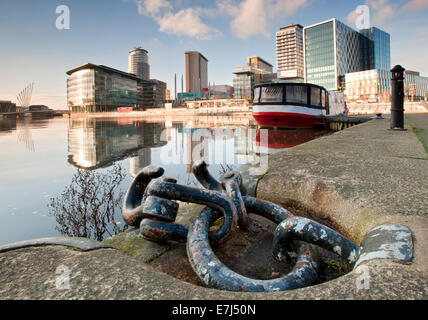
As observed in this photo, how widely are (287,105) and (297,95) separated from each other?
1.25 m

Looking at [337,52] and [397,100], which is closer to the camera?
[397,100]

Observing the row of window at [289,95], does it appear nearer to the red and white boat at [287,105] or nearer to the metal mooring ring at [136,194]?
the red and white boat at [287,105]

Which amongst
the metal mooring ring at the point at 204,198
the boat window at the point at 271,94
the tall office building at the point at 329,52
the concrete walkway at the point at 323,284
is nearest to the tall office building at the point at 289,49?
the tall office building at the point at 329,52

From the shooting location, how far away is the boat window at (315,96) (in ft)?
72.3

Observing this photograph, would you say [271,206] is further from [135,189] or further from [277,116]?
[277,116]

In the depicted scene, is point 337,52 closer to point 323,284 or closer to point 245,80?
point 245,80

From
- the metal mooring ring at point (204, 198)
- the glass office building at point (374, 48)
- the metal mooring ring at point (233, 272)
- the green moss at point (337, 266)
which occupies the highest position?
the glass office building at point (374, 48)

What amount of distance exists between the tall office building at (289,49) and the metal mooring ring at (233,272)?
171679 mm

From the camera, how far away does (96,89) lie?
382ft

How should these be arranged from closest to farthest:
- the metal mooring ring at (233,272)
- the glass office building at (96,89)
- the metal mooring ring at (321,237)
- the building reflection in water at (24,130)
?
1. the metal mooring ring at (233,272)
2. the metal mooring ring at (321,237)
3. the building reflection in water at (24,130)
4. the glass office building at (96,89)

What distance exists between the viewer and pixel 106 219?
591 centimetres

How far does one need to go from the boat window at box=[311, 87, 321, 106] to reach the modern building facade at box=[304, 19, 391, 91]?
10729 cm

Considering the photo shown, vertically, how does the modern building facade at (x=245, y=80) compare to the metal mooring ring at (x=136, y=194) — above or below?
above

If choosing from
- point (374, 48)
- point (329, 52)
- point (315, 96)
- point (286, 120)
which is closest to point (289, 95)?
point (286, 120)
